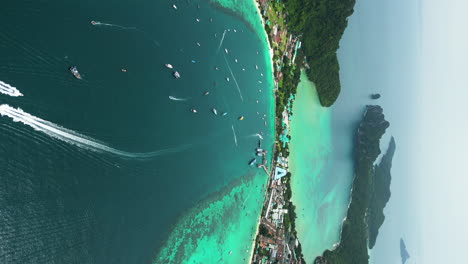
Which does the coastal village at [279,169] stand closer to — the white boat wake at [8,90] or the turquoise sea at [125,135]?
the turquoise sea at [125,135]

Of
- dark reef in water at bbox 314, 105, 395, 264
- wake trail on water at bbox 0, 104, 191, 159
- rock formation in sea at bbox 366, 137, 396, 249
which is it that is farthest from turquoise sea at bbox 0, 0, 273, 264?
rock formation in sea at bbox 366, 137, 396, 249

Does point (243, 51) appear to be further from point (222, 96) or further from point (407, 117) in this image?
point (407, 117)

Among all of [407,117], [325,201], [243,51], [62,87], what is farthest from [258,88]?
[407,117]

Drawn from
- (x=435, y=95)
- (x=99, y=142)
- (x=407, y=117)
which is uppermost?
(x=435, y=95)

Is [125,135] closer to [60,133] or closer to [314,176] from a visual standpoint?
[60,133]

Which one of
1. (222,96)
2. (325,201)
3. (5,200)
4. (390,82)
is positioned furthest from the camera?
(390,82)

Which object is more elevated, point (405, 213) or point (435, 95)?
point (435, 95)

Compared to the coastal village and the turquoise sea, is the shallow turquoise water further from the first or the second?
the turquoise sea

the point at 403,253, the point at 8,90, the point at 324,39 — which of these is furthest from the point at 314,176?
the point at 8,90
